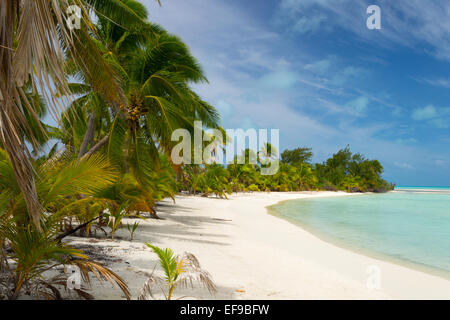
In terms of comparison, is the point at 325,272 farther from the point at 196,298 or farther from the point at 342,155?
the point at 342,155

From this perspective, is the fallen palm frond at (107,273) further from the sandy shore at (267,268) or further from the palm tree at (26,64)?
the palm tree at (26,64)

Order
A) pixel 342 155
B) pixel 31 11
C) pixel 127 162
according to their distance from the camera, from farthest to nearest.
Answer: pixel 342 155 → pixel 127 162 → pixel 31 11

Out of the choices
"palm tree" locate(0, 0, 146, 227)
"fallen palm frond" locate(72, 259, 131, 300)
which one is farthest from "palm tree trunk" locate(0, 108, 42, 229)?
"fallen palm frond" locate(72, 259, 131, 300)

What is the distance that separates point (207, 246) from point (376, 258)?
358cm

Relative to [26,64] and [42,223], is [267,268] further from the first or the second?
[26,64]

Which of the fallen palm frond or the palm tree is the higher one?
the palm tree

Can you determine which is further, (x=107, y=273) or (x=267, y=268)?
(x=267, y=268)

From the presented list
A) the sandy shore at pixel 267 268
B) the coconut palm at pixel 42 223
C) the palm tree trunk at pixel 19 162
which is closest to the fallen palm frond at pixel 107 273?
the coconut palm at pixel 42 223

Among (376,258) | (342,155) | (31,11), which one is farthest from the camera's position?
(342,155)

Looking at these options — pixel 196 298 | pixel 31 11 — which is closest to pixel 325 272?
pixel 196 298

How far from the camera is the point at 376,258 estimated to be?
6090mm

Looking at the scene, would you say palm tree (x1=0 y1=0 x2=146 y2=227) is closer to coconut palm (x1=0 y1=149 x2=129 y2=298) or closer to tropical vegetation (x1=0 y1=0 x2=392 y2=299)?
tropical vegetation (x1=0 y1=0 x2=392 y2=299)

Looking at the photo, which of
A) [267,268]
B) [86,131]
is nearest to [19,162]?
[267,268]
